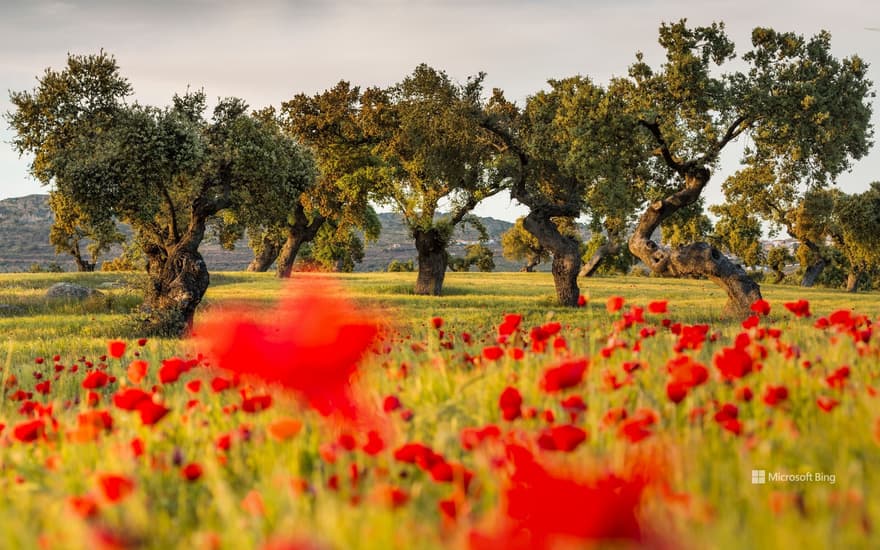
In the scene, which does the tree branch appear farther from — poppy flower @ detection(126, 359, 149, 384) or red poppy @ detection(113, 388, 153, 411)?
red poppy @ detection(113, 388, 153, 411)

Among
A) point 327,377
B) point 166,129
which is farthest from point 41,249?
point 327,377

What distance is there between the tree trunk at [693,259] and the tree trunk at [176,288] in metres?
16.8

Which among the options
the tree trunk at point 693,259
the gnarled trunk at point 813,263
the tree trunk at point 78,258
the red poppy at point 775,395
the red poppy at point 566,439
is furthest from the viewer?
the tree trunk at point 78,258

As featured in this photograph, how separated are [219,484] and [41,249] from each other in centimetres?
21737

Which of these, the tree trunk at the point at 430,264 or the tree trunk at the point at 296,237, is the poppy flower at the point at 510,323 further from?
the tree trunk at the point at 296,237

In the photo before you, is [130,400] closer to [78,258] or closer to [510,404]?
[510,404]

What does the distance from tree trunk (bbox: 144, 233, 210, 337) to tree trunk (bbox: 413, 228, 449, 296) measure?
1535 cm

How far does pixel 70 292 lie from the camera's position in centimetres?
3253

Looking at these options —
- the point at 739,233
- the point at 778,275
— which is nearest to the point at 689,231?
the point at 739,233

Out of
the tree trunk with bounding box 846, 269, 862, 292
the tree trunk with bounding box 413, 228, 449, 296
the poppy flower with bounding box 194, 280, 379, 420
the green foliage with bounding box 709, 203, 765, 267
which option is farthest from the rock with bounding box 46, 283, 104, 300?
the tree trunk with bounding box 846, 269, 862, 292

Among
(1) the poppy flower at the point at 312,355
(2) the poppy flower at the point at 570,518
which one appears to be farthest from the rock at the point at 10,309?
(2) the poppy flower at the point at 570,518

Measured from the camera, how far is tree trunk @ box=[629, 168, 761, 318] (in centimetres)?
2528

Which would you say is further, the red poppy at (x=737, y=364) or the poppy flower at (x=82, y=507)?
the red poppy at (x=737, y=364)

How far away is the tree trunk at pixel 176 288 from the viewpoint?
21.0 meters
